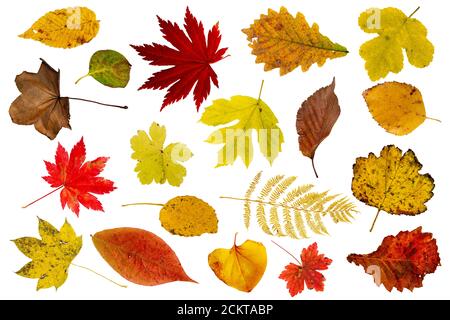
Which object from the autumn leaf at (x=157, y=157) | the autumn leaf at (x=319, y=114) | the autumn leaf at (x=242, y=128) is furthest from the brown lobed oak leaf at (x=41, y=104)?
the autumn leaf at (x=319, y=114)

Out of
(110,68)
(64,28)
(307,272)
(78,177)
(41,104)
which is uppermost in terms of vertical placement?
(64,28)

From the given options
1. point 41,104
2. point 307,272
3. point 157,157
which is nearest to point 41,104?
point 41,104

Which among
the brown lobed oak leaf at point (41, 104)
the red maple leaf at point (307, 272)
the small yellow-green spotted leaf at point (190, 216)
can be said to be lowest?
the red maple leaf at point (307, 272)

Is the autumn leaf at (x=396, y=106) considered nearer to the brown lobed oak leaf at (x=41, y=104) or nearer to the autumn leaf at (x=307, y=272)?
the autumn leaf at (x=307, y=272)

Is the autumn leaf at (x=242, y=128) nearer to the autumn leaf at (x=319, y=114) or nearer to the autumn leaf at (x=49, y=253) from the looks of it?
the autumn leaf at (x=319, y=114)

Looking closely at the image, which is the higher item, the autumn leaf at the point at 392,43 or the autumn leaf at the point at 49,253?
the autumn leaf at the point at 392,43

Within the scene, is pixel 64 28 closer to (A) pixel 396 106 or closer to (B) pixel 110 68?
(B) pixel 110 68

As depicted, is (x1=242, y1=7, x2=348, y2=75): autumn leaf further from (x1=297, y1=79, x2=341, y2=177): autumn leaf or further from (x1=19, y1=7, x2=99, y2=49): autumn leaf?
(x1=19, y1=7, x2=99, y2=49): autumn leaf

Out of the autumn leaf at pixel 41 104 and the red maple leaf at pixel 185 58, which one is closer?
the red maple leaf at pixel 185 58
